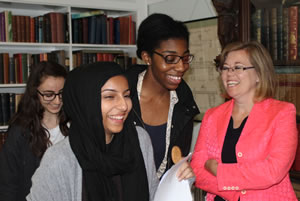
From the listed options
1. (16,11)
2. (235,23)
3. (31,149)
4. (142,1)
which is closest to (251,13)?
(235,23)

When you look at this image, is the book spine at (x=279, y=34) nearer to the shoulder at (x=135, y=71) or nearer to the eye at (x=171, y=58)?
the eye at (x=171, y=58)

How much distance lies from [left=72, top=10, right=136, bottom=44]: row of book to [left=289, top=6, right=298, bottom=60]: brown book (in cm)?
268

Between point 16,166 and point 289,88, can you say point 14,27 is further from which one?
point 289,88

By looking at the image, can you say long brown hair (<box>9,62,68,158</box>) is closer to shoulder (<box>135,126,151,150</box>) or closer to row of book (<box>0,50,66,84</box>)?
shoulder (<box>135,126,151,150</box>)

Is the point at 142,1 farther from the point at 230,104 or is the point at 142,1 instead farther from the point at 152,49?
the point at 230,104

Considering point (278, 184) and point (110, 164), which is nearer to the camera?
point (110, 164)

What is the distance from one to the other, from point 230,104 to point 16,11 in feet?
10.3

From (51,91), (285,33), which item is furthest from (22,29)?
(285,33)

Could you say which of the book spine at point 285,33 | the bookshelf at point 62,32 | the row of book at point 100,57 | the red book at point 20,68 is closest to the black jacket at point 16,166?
the book spine at point 285,33

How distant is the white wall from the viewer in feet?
12.1

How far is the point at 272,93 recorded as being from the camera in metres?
1.83

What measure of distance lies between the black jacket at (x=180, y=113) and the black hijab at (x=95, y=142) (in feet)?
1.68

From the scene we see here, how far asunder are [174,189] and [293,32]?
1289 mm

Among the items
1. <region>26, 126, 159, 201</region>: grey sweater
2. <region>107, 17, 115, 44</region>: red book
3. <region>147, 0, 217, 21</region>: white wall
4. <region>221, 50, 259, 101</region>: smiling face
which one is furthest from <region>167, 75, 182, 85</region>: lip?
<region>107, 17, 115, 44</region>: red book
